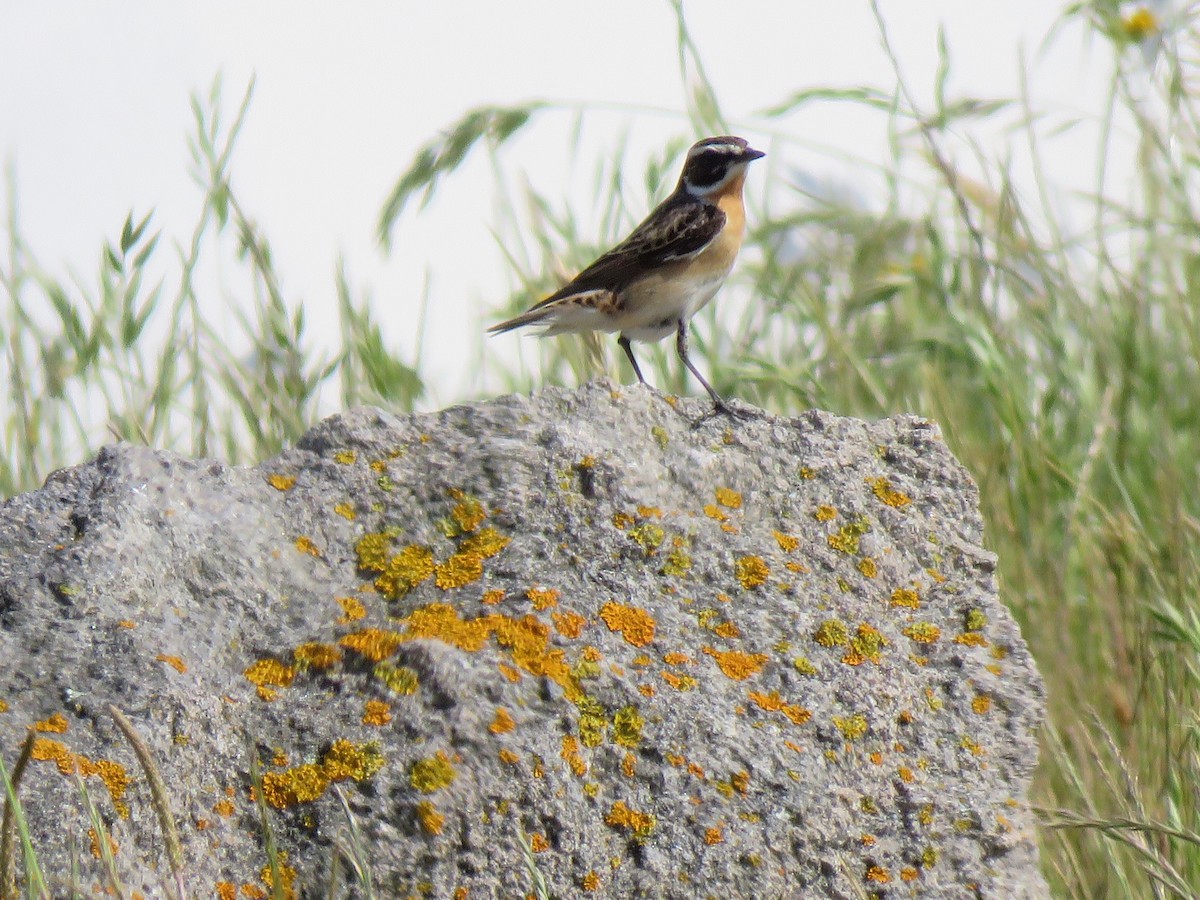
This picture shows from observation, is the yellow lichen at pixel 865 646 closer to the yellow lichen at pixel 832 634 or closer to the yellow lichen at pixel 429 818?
the yellow lichen at pixel 832 634

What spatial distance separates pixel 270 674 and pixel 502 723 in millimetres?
493

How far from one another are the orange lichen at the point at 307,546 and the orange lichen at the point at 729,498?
0.91 metres

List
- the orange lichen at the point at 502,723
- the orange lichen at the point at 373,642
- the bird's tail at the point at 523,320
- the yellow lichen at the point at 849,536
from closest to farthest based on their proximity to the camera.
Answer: the orange lichen at the point at 502,723
the orange lichen at the point at 373,642
the yellow lichen at the point at 849,536
the bird's tail at the point at 523,320

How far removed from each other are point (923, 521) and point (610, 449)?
75 cm

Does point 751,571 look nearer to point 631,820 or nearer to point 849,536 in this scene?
point 849,536

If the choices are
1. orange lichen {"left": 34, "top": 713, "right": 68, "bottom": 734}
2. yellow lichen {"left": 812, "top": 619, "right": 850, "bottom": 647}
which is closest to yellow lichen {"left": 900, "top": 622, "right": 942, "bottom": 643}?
yellow lichen {"left": 812, "top": 619, "right": 850, "bottom": 647}

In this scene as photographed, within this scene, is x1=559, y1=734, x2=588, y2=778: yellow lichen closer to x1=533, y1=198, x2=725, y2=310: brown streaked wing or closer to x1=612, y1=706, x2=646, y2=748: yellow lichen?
x1=612, y1=706, x2=646, y2=748: yellow lichen

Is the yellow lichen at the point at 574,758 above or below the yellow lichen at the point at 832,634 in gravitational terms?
below

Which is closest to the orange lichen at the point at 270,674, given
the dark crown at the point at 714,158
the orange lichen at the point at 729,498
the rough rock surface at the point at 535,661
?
the rough rock surface at the point at 535,661

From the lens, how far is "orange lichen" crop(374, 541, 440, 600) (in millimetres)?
2971

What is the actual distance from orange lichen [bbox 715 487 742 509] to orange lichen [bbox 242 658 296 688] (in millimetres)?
1039

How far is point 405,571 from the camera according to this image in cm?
300

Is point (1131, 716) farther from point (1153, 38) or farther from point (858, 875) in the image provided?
point (1153, 38)

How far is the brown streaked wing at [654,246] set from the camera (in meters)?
5.06
